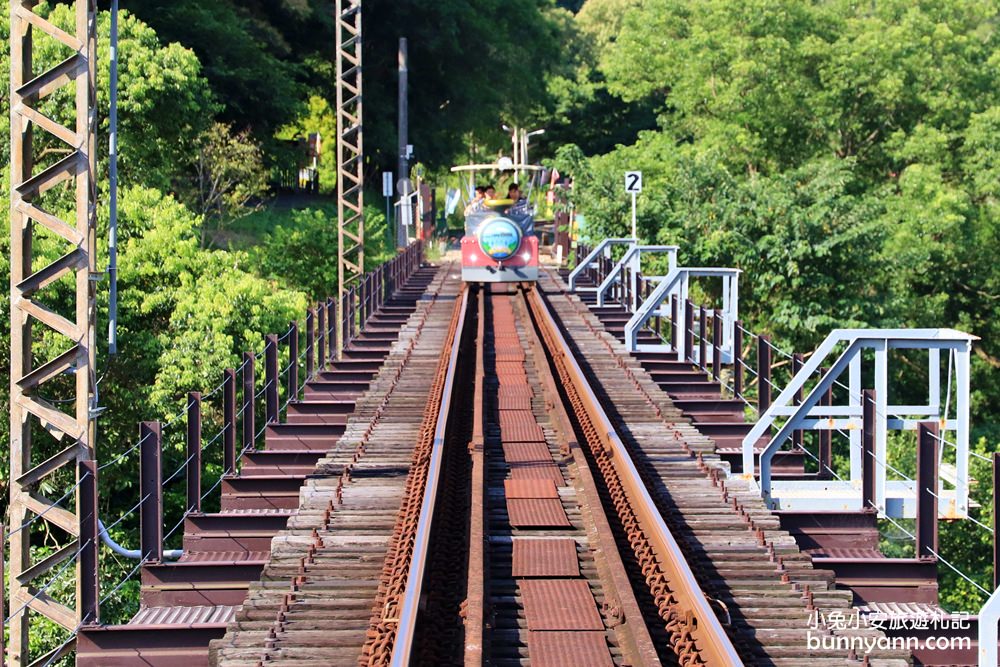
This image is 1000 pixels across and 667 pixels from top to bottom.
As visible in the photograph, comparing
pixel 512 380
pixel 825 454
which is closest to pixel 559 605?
pixel 825 454

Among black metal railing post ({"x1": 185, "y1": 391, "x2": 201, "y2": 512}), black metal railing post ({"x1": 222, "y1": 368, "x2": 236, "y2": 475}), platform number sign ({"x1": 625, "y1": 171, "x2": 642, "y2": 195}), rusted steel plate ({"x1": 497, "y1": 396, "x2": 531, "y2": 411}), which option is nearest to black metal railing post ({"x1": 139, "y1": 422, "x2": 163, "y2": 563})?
black metal railing post ({"x1": 185, "y1": 391, "x2": 201, "y2": 512})

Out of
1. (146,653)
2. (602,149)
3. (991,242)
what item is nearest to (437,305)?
(146,653)

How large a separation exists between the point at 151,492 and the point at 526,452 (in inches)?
141

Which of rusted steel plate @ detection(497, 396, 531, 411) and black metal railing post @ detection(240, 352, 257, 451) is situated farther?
rusted steel plate @ detection(497, 396, 531, 411)

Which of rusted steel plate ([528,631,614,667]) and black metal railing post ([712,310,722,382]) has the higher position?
black metal railing post ([712,310,722,382])

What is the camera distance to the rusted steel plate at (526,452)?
11953 mm

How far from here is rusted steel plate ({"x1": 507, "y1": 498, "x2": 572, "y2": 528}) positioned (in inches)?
386

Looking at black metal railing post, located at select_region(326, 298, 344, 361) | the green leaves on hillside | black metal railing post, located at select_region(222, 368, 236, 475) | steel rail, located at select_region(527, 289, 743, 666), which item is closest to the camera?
steel rail, located at select_region(527, 289, 743, 666)

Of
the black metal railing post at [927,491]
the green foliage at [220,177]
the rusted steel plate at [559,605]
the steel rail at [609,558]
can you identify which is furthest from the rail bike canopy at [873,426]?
the green foliage at [220,177]

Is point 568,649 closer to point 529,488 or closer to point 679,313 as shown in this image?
point 529,488

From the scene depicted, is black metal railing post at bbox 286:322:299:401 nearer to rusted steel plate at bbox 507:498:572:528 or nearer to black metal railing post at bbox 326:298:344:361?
black metal railing post at bbox 326:298:344:361

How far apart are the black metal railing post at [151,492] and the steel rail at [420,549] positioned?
1800 mm

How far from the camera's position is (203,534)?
35.6ft

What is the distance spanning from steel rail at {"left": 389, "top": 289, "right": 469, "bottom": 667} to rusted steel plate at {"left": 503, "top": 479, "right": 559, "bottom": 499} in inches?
21.2
